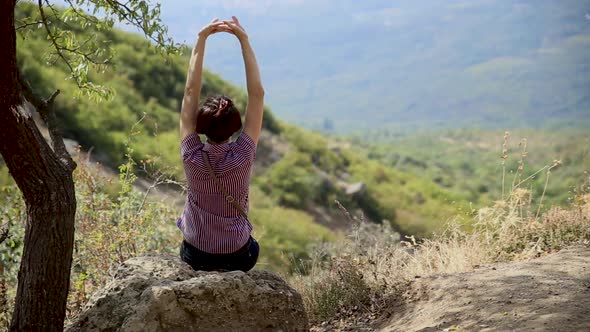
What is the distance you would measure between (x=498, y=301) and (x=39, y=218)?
3135 mm

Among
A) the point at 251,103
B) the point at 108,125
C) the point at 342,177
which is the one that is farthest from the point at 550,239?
the point at 342,177

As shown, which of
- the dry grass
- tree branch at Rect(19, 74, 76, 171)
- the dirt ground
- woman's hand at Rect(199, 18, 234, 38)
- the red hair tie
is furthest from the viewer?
the dry grass

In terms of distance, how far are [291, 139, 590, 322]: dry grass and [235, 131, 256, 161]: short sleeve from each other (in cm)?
219

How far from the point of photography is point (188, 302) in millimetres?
4301

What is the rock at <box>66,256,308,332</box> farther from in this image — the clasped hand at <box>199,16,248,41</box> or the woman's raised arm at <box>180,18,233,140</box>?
the clasped hand at <box>199,16,248,41</box>

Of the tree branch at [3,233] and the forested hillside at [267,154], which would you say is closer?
the tree branch at [3,233]

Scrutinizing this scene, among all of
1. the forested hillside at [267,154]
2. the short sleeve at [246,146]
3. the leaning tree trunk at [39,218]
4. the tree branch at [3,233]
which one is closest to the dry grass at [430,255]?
the short sleeve at [246,146]

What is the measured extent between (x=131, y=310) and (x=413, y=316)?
224 cm

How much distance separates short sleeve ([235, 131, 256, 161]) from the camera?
4289mm

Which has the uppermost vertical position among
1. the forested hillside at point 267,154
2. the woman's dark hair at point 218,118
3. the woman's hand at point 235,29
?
the woman's hand at point 235,29

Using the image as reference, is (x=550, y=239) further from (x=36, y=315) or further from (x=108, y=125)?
(x=108, y=125)

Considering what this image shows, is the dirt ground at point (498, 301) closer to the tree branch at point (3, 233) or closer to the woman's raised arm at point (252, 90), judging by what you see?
the woman's raised arm at point (252, 90)

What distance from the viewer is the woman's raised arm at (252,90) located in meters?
4.41

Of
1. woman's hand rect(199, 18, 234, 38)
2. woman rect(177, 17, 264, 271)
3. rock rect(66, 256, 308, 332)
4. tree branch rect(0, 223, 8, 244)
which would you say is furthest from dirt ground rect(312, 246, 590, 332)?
tree branch rect(0, 223, 8, 244)
